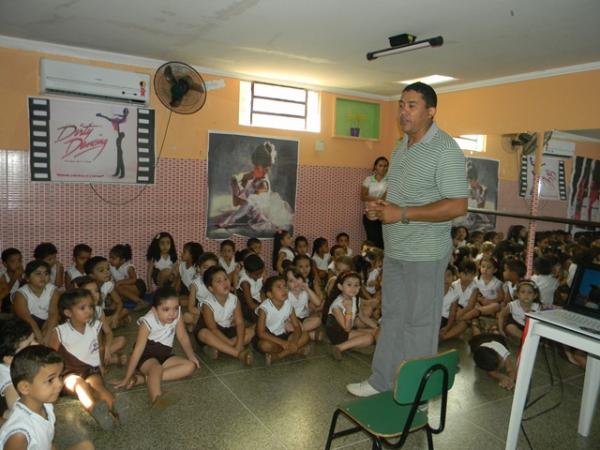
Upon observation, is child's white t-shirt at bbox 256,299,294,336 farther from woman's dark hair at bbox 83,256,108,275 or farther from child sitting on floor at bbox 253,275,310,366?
woman's dark hair at bbox 83,256,108,275

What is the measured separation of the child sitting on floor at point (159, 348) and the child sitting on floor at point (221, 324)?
14.6 inches

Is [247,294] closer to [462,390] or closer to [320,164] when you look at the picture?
[462,390]

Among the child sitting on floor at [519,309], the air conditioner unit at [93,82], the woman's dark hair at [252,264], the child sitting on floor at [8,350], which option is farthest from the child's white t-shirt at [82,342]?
the child sitting on floor at [519,309]

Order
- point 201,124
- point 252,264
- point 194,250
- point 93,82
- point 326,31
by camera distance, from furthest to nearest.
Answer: point 201,124 < point 194,250 < point 93,82 < point 252,264 < point 326,31

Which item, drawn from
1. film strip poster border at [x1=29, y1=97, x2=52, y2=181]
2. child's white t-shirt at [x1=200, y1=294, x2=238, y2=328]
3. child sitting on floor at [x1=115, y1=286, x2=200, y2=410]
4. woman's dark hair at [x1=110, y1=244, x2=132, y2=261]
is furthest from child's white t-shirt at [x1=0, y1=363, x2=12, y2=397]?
film strip poster border at [x1=29, y1=97, x2=52, y2=181]

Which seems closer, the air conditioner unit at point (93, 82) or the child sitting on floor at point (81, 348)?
the child sitting on floor at point (81, 348)

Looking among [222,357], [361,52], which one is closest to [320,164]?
[361,52]

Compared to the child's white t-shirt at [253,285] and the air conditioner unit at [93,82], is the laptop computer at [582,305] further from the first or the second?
the air conditioner unit at [93,82]

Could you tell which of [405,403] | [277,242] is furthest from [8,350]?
[277,242]

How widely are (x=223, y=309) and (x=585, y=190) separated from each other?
374cm

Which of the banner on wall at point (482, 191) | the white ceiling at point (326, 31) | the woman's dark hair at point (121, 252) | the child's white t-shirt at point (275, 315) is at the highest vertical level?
the white ceiling at point (326, 31)

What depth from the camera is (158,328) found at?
316cm

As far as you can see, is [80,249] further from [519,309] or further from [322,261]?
[519,309]

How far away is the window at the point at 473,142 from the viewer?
19.0 feet
